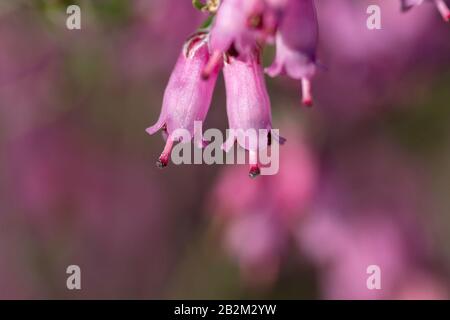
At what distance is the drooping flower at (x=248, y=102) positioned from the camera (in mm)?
1999

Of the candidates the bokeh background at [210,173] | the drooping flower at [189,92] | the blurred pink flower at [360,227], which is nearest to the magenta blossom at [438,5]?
the drooping flower at [189,92]

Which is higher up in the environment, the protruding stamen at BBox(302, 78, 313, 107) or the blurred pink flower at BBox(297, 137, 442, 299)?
the protruding stamen at BBox(302, 78, 313, 107)

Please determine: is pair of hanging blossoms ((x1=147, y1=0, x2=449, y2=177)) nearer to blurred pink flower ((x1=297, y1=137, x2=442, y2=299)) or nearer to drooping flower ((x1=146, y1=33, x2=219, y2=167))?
drooping flower ((x1=146, y1=33, x2=219, y2=167))

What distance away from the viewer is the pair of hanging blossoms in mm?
1825

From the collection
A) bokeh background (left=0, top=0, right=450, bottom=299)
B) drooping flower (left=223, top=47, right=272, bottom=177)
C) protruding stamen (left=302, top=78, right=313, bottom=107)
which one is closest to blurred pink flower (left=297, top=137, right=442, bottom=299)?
bokeh background (left=0, top=0, right=450, bottom=299)

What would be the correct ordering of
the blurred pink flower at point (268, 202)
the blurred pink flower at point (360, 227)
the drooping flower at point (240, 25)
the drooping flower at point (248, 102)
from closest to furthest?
the drooping flower at point (240, 25) < the drooping flower at point (248, 102) < the blurred pink flower at point (268, 202) < the blurred pink flower at point (360, 227)

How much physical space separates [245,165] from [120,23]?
76cm

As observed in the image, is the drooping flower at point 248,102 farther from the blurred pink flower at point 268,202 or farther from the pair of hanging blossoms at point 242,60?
the blurred pink flower at point 268,202

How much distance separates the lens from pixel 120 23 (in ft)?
11.3

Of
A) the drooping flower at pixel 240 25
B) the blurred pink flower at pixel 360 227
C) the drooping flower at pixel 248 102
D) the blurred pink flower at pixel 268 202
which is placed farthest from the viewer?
the blurred pink flower at pixel 360 227

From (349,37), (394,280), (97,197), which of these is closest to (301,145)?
(349,37)
